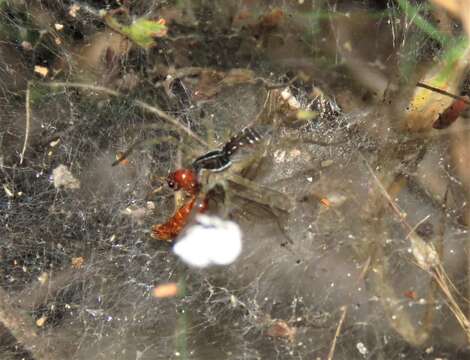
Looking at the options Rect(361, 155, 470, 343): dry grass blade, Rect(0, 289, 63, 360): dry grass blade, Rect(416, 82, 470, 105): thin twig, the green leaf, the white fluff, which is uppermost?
Rect(416, 82, 470, 105): thin twig

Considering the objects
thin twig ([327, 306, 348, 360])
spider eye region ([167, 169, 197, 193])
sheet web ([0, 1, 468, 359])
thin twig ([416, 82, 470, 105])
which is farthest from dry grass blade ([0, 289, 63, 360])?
thin twig ([416, 82, 470, 105])

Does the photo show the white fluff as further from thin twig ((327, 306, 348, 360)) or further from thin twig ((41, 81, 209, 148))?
thin twig ((327, 306, 348, 360))

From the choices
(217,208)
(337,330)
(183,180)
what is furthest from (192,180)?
(337,330)

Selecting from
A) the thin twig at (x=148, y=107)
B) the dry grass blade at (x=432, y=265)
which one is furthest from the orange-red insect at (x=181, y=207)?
the dry grass blade at (x=432, y=265)

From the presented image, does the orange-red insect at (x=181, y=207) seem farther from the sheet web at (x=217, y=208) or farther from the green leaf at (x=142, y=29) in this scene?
the green leaf at (x=142, y=29)

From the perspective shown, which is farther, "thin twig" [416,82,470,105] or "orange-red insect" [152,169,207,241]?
"thin twig" [416,82,470,105]

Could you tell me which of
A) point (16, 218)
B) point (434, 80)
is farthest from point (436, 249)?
point (16, 218)
